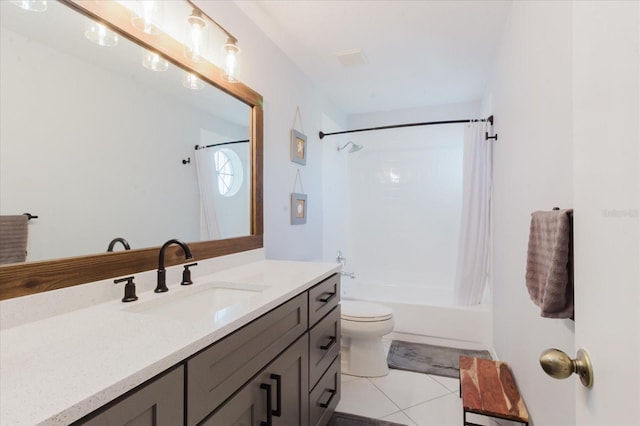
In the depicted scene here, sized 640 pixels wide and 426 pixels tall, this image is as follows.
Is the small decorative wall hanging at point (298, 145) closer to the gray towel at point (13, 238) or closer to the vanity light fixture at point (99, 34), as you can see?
the vanity light fixture at point (99, 34)

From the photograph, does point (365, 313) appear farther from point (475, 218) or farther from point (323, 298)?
point (475, 218)

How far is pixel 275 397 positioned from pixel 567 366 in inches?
34.4

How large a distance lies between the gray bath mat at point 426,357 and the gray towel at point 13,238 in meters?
2.34

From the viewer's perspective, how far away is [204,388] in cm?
79

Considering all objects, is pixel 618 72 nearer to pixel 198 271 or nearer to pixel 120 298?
pixel 120 298

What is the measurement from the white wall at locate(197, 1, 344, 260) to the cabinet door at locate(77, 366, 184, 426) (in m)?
1.42

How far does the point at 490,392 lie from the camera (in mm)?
1625

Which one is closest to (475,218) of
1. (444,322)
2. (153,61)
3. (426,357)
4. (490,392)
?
(444,322)

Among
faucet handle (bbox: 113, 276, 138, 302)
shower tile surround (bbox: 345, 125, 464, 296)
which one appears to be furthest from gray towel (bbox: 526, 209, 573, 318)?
shower tile surround (bbox: 345, 125, 464, 296)

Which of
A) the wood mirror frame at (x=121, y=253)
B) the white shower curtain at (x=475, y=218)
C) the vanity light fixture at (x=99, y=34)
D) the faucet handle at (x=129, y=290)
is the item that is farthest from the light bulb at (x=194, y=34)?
the white shower curtain at (x=475, y=218)

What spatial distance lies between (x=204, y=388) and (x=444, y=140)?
3.53m

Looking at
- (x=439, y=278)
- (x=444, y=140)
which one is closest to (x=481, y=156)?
(x=444, y=140)

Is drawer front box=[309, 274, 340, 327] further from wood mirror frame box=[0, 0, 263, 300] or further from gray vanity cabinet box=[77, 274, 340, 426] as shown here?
wood mirror frame box=[0, 0, 263, 300]

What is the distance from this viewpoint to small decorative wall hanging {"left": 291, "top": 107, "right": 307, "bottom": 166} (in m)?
2.47
